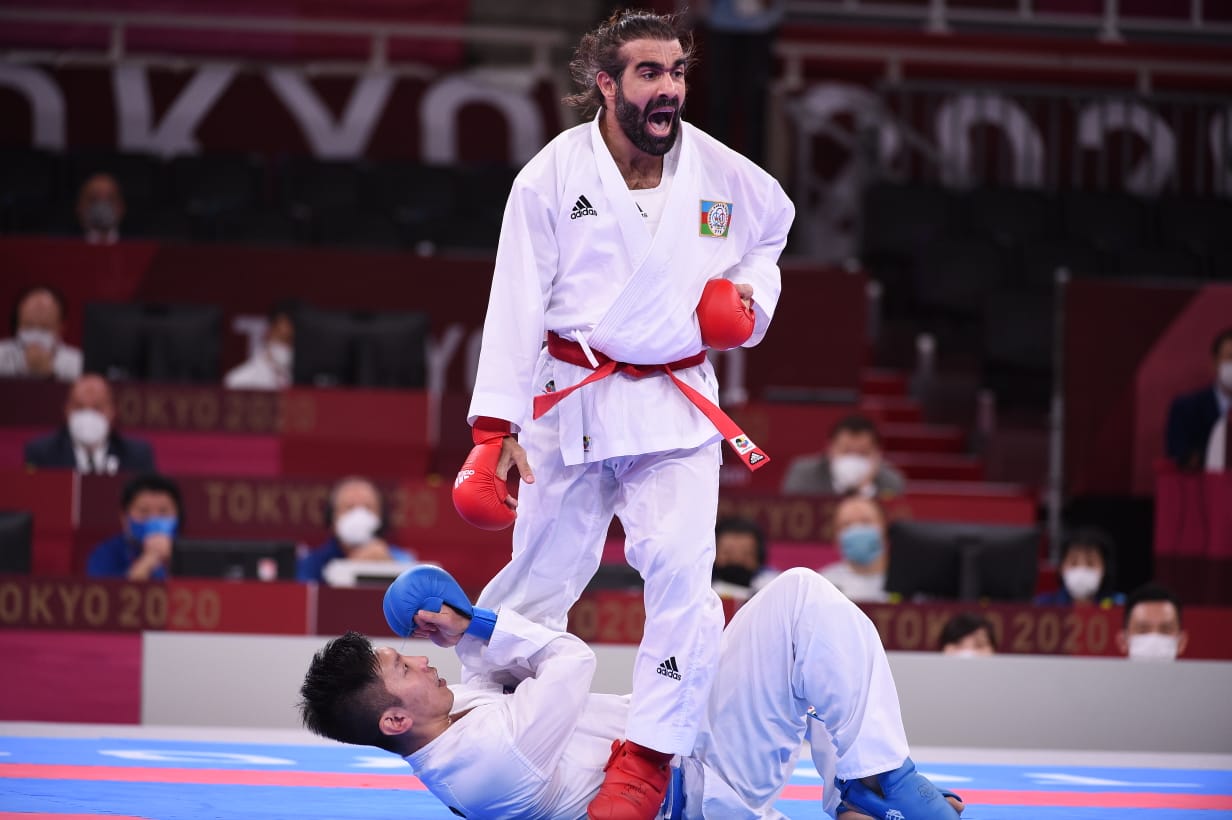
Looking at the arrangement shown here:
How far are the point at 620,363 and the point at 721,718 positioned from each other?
0.77m

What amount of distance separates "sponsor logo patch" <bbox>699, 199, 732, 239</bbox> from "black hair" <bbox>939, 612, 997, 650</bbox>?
242 cm

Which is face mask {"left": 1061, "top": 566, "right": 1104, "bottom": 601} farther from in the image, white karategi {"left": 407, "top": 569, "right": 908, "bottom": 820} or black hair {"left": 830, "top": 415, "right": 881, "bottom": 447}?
white karategi {"left": 407, "top": 569, "right": 908, "bottom": 820}

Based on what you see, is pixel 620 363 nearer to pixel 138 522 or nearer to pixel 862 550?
pixel 862 550

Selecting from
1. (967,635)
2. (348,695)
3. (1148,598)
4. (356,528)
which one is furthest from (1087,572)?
(348,695)

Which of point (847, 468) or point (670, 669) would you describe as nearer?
point (670, 669)

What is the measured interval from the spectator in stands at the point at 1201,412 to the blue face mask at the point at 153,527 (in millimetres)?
4560

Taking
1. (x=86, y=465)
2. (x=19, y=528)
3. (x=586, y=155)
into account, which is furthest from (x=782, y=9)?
(x=586, y=155)

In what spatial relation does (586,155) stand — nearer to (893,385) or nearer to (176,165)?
(893,385)

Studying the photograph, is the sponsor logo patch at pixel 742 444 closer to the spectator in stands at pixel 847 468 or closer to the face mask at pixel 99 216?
the spectator in stands at pixel 847 468

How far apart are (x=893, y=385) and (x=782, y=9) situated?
112 inches

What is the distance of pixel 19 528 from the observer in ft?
19.3

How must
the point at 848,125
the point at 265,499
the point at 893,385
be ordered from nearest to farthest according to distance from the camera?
the point at 265,499
the point at 893,385
the point at 848,125

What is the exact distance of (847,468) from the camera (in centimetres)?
703

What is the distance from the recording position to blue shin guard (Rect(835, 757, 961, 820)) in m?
2.98
